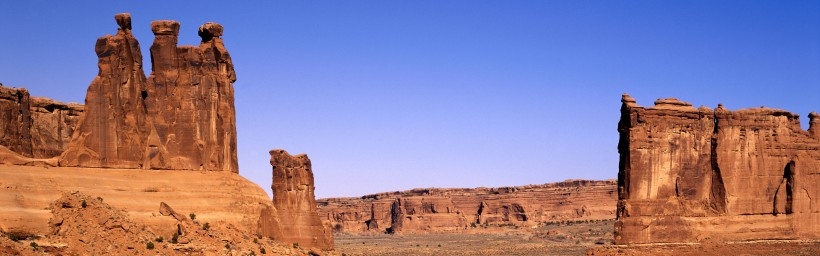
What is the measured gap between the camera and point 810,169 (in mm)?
65188

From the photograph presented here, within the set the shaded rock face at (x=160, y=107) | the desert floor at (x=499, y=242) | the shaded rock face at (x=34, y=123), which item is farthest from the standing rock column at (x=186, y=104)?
the desert floor at (x=499, y=242)

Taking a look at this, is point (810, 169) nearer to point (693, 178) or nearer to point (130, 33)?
point (693, 178)

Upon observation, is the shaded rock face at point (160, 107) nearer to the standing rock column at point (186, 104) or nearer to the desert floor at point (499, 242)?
the standing rock column at point (186, 104)

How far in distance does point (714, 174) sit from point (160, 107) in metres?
29.3

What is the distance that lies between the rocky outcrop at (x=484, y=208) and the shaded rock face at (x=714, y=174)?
62268mm

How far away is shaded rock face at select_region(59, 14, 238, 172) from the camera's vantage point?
42.2 metres

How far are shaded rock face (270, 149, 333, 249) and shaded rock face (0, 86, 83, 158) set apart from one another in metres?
10.2

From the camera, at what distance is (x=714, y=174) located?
63219mm

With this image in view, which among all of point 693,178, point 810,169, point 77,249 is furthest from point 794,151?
point 77,249

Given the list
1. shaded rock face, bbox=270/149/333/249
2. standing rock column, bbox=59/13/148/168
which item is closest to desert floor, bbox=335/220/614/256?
shaded rock face, bbox=270/149/333/249

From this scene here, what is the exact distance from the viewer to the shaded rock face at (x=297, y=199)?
54.5 meters

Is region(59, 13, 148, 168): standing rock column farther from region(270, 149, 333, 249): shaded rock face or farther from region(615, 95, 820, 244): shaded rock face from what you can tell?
region(615, 95, 820, 244): shaded rock face

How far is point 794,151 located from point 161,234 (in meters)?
35.4

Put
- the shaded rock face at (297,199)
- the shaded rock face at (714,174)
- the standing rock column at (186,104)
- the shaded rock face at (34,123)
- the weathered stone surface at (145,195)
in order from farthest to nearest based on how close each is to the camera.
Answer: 1. the shaded rock face at (714,174)
2. the shaded rock face at (297,199)
3. the standing rock column at (186,104)
4. the shaded rock face at (34,123)
5. the weathered stone surface at (145,195)
